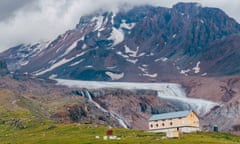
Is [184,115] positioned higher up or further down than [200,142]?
higher up

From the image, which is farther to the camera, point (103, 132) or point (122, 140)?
point (103, 132)

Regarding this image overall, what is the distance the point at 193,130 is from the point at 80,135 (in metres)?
37.2

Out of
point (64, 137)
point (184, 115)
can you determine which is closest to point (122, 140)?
point (64, 137)

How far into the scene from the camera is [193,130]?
652ft

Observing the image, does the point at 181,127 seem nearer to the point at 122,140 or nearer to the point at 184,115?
the point at 184,115

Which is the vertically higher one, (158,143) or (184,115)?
(184,115)

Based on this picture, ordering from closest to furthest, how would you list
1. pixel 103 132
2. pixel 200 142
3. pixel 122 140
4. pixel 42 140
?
pixel 200 142
pixel 122 140
pixel 42 140
pixel 103 132

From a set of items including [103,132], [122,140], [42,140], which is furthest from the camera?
[103,132]

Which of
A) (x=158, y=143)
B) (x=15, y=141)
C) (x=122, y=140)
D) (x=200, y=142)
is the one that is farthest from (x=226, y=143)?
(x=15, y=141)

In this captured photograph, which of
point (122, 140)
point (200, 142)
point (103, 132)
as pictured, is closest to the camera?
point (200, 142)

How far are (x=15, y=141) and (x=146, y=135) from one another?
40.9 m

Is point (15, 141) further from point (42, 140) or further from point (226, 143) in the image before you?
point (226, 143)

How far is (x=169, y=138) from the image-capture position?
16900cm

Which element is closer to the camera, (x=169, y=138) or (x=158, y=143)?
(x=158, y=143)
